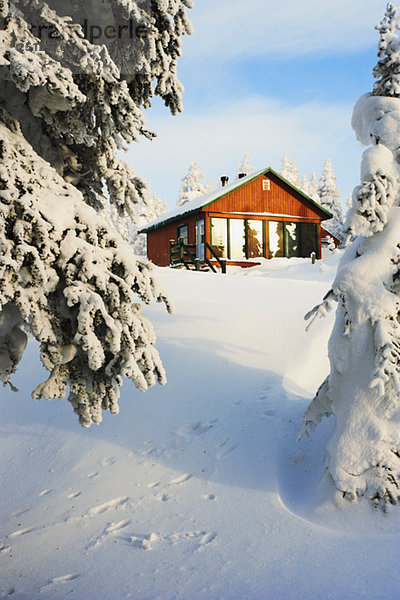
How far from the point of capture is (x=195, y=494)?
20.7 feet

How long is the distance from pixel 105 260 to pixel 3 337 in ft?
4.51

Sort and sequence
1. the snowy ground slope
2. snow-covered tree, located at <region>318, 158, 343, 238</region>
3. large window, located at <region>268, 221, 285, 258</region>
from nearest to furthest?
1. the snowy ground slope
2. large window, located at <region>268, 221, 285, 258</region>
3. snow-covered tree, located at <region>318, 158, 343, 238</region>

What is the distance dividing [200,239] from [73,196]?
2199 cm

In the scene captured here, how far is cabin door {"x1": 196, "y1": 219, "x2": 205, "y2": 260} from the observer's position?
26.2 meters

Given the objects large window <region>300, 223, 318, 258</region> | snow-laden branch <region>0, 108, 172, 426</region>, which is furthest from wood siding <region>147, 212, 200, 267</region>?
snow-laden branch <region>0, 108, 172, 426</region>

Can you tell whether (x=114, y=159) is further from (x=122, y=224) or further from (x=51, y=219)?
(x=122, y=224)

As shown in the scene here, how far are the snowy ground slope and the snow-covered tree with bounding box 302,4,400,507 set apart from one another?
439 millimetres

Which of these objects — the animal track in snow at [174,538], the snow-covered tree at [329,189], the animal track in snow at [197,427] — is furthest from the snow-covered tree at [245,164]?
the animal track in snow at [174,538]

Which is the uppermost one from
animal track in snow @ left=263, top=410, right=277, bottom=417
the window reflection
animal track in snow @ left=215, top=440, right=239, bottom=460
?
the window reflection

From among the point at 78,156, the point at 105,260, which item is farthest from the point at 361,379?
the point at 78,156

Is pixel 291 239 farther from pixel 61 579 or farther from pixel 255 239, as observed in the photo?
pixel 61 579

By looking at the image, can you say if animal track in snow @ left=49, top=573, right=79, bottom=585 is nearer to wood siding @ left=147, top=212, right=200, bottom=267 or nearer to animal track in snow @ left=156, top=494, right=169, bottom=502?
animal track in snow @ left=156, top=494, right=169, bottom=502

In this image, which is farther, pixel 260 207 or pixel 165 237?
pixel 165 237

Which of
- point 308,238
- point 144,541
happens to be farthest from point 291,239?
point 144,541
